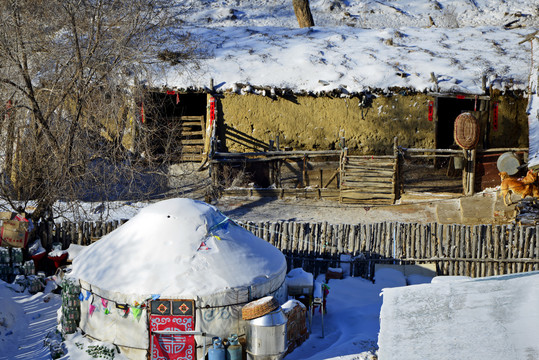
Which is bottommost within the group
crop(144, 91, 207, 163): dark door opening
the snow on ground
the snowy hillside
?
the snow on ground

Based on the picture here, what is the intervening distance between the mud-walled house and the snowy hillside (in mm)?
61

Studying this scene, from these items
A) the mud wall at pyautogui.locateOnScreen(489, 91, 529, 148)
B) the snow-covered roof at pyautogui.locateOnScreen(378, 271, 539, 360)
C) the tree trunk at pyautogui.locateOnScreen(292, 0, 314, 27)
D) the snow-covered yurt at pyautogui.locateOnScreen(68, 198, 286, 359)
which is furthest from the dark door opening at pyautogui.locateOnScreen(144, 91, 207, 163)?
the snow-covered roof at pyautogui.locateOnScreen(378, 271, 539, 360)

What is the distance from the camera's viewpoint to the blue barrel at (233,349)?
8820 mm

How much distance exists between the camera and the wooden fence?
11.5 m

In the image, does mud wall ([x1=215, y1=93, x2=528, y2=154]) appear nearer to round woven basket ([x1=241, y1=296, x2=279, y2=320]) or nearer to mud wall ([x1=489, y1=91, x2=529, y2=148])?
mud wall ([x1=489, y1=91, x2=529, y2=148])

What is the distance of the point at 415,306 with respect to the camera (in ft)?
22.7

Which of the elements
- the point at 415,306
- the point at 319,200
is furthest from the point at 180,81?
the point at 415,306

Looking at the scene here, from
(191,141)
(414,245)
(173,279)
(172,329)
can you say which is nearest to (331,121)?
(191,141)

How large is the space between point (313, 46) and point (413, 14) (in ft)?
22.8

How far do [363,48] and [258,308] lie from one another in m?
13.7

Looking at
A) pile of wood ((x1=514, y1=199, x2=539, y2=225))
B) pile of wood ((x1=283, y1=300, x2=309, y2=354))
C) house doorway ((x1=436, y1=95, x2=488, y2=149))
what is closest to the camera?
pile of wood ((x1=283, y1=300, x2=309, y2=354))

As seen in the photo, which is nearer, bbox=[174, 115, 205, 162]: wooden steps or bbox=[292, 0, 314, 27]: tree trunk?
bbox=[174, 115, 205, 162]: wooden steps

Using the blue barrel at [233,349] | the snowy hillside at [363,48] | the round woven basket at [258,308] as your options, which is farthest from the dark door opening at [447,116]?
the blue barrel at [233,349]

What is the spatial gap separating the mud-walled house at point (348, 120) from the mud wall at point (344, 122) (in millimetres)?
29
